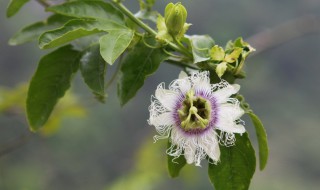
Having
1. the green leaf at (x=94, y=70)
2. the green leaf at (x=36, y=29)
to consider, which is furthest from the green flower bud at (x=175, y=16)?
the green leaf at (x=36, y=29)

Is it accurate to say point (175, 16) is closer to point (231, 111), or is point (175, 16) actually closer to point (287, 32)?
point (231, 111)

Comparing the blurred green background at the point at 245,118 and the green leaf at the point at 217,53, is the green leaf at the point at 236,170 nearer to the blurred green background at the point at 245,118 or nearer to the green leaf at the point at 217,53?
the green leaf at the point at 217,53

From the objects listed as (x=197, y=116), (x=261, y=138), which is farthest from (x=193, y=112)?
(x=261, y=138)

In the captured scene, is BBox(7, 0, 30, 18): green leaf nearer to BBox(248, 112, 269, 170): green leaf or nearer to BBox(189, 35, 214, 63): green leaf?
BBox(189, 35, 214, 63): green leaf

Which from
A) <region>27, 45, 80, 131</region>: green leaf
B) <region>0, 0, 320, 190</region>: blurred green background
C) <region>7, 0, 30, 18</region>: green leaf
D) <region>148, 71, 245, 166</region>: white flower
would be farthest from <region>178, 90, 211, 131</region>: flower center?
<region>0, 0, 320, 190</region>: blurred green background

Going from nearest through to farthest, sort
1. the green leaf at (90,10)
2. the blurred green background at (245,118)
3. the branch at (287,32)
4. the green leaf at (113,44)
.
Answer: the green leaf at (113,44), the green leaf at (90,10), the branch at (287,32), the blurred green background at (245,118)

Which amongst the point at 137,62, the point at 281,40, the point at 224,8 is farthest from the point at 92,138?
the point at 137,62

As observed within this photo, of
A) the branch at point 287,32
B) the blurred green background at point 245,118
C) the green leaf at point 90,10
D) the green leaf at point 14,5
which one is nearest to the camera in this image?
the green leaf at point 90,10
